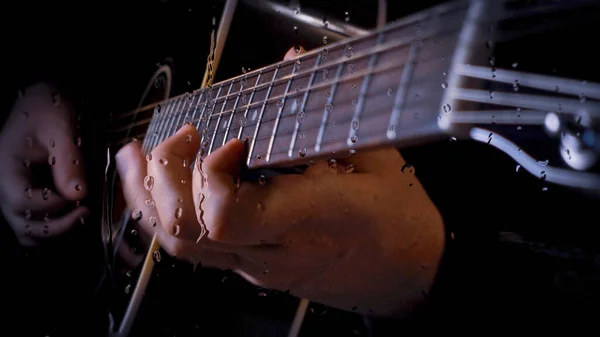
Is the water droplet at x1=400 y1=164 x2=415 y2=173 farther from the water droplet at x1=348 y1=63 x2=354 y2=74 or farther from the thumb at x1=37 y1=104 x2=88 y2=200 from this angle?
the thumb at x1=37 y1=104 x2=88 y2=200

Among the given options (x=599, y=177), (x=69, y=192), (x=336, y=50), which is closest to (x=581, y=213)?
Answer: (x=599, y=177)

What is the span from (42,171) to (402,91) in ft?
0.80

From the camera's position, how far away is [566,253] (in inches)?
7.2

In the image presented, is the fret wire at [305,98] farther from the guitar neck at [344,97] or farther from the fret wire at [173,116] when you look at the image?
the fret wire at [173,116]

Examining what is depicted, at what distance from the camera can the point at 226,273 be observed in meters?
0.33

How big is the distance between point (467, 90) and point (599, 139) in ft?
0.17

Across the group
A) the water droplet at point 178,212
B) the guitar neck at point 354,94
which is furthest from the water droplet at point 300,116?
the water droplet at point 178,212

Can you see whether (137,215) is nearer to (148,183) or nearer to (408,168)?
(148,183)

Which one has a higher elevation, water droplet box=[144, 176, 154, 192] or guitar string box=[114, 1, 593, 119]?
guitar string box=[114, 1, 593, 119]

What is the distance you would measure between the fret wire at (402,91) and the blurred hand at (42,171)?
0.68 feet

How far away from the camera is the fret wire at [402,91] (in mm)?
192

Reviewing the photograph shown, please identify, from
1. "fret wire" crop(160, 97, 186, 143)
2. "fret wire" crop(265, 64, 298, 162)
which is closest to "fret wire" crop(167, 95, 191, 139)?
"fret wire" crop(160, 97, 186, 143)

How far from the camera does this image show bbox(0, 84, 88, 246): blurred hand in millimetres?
271

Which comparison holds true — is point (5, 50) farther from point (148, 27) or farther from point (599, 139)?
point (599, 139)
